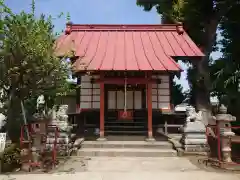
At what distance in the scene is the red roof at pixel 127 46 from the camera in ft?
39.0

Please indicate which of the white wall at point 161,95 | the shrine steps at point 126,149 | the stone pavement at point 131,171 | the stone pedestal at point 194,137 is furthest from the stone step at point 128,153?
the white wall at point 161,95

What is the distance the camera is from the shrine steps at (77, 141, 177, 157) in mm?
9734

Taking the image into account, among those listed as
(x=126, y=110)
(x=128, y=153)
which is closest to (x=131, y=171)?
(x=128, y=153)

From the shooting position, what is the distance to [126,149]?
10227 mm

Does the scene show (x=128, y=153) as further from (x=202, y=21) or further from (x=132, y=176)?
(x=202, y=21)

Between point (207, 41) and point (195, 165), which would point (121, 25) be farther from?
point (195, 165)

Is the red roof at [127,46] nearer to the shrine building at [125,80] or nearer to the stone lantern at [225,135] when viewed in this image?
the shrine building at [125,80]

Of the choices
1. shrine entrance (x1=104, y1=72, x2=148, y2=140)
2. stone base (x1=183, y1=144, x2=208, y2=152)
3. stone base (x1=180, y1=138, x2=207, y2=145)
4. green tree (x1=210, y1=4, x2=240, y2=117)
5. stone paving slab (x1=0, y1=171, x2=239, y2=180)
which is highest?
green tree (x1=210, y1=4, x2=240, y2=117)

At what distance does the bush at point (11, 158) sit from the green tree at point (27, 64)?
807mm

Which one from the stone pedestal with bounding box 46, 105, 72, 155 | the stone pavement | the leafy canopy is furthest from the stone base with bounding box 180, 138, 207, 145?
the leafy canopy

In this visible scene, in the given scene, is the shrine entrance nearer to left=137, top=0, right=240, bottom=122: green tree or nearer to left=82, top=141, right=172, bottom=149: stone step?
left=82, top=141, right=172, bottom=149: stone step

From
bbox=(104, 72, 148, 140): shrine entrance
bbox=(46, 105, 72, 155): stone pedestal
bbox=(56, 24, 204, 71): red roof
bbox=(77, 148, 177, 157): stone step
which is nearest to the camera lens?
bbox=(46, 105, 72, 155): stone pedestal

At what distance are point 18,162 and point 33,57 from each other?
3.17 meters

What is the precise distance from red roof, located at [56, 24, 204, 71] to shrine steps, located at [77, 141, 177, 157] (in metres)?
3.16
